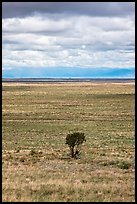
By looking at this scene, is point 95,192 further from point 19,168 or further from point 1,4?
point 1,4

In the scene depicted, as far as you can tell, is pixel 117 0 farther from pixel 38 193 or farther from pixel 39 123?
pixel 39 123

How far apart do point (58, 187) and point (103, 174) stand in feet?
10.2

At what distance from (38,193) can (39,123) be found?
30754 millimetres

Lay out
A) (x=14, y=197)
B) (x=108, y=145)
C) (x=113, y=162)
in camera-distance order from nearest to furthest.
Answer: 1. (x=14, y=197)
2. (x=113, y=162)
3. (x=108, y=145)

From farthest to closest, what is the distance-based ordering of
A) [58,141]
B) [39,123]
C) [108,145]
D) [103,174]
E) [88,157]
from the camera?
[39,123]
[58,141]
[108,145]
[88,157]
[103,174]

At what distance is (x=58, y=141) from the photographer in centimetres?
2730

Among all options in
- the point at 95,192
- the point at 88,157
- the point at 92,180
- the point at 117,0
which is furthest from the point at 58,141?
the point at 117,0

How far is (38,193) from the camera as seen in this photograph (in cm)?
1005

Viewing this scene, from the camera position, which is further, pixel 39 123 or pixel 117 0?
pixel 39 123

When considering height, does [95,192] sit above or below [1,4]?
below

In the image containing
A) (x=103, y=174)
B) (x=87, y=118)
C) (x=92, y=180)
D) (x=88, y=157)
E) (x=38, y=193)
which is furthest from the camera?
(x=87, y=118)

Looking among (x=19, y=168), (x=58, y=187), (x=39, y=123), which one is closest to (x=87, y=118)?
(x=39, y=123)

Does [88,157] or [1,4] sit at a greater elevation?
[1,4]

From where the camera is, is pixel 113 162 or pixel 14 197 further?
pixel 113 162
